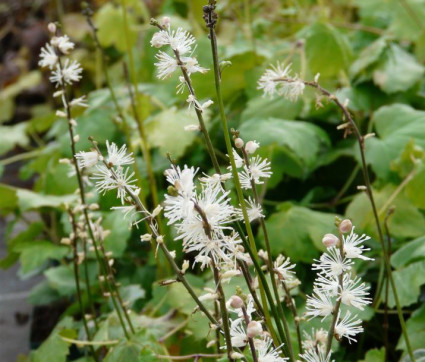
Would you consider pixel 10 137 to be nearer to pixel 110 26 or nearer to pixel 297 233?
pixel 110 26

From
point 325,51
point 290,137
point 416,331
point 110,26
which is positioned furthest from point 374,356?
point 110,26

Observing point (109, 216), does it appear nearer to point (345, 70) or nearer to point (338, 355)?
point (338, 355)

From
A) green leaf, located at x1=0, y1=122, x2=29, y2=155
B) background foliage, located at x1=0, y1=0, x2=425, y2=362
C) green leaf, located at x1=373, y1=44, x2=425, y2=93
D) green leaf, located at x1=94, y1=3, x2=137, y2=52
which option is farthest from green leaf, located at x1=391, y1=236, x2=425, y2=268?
green leaf, located at x1=94, y1=3, x2=137, y2=52

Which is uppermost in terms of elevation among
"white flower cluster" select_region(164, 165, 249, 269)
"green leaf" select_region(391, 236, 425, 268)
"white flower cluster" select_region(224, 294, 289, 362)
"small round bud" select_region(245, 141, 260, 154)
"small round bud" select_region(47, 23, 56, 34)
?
"small round bud" select_region(47, 23, 56, 34)

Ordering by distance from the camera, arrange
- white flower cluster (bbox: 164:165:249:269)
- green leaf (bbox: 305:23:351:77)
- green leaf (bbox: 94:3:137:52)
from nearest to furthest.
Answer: white flower cluster (bbox: 164:165:249:269)
green leaf (bbox: 305:23:351:77)
green leaf (bbox: 94:3:137:52)

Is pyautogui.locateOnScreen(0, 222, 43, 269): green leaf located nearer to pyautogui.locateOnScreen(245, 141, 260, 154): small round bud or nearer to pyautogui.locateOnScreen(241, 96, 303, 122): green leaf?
pyautogui.locateOnScreen(241, 96, 303, 122): green leaf

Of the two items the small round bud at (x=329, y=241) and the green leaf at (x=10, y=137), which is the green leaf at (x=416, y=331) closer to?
the small round bud at (x=329, y=241)
